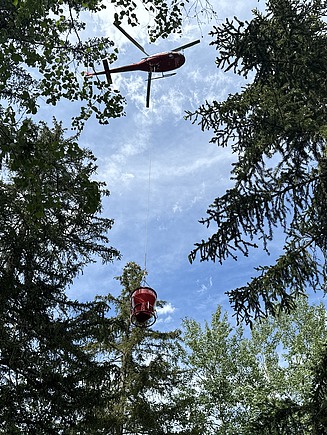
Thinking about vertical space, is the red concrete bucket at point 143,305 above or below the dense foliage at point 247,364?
below

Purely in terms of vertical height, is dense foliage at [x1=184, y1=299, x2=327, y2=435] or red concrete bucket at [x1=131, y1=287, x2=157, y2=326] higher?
dense foliage at [x1=184, y1=299, x2=327, y2=435]

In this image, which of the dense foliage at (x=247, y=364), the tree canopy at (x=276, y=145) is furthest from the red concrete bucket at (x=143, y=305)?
the dense foliage at (x=247, y=364)

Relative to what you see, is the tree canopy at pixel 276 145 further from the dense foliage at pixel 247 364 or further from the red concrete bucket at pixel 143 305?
the dense foliage at pixel 247 364

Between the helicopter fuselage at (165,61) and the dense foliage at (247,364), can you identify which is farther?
the dense foliage at (247,364)

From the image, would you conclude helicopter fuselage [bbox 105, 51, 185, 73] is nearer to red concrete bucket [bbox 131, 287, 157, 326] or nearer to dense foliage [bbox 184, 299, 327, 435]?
red concrete bucket [bbox 131, 287, 157, 326]

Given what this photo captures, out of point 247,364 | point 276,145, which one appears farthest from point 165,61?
point 247,364

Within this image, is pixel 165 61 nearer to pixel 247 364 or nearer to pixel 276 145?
pixel 276 145

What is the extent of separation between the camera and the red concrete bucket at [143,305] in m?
6.12

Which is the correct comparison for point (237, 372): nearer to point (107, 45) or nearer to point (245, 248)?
point (245, 248)

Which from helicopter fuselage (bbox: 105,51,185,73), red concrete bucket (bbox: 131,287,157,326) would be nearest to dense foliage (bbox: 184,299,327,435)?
red concrete bucket (bbox: 131,287,157,326)

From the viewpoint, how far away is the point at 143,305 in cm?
614

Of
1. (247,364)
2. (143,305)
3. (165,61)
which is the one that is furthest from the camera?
(247,364)

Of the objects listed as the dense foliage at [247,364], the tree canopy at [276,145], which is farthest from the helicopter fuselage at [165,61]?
the dense foliage at [247,364]

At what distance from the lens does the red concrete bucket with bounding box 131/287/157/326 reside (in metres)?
6.12
